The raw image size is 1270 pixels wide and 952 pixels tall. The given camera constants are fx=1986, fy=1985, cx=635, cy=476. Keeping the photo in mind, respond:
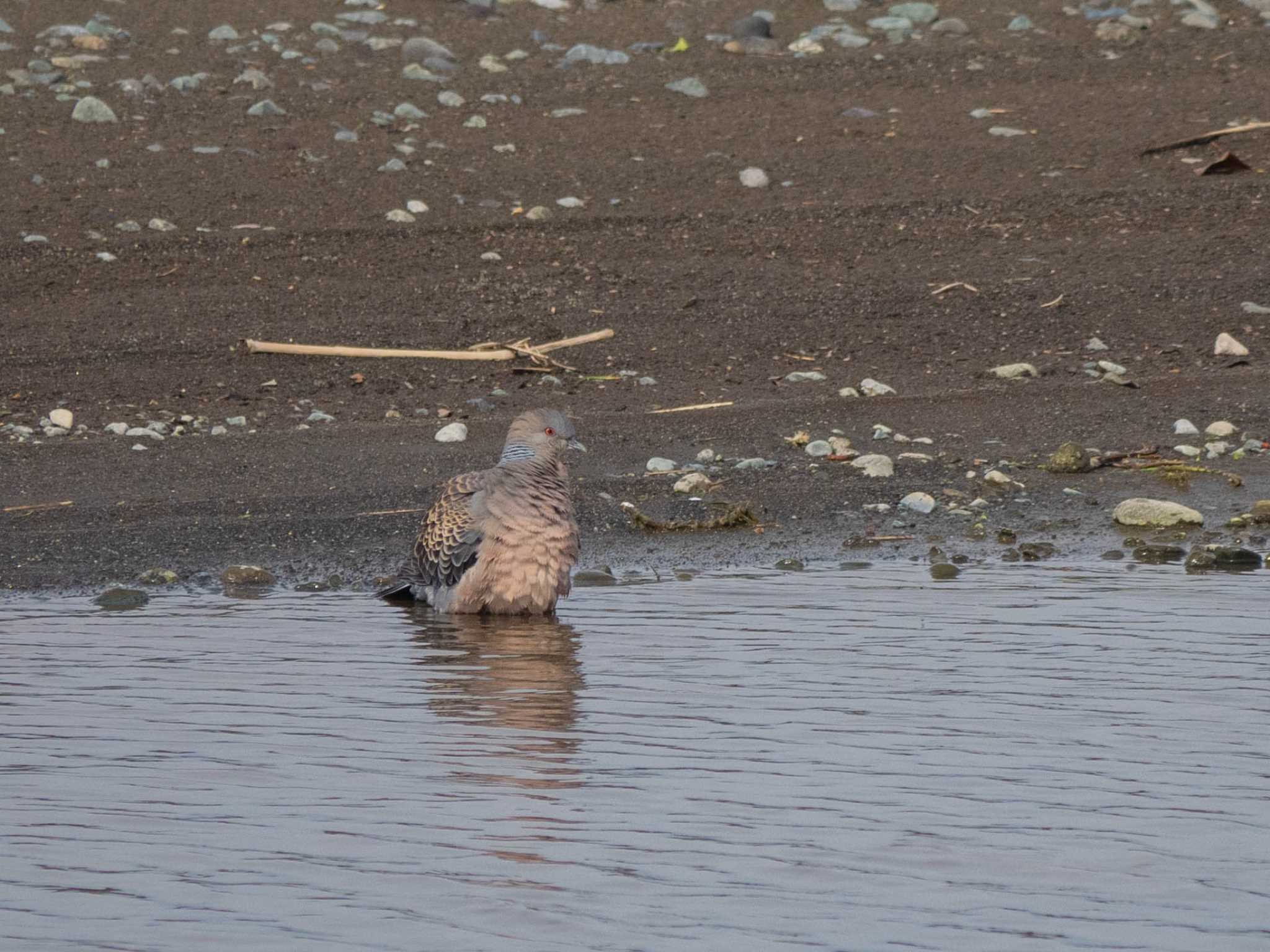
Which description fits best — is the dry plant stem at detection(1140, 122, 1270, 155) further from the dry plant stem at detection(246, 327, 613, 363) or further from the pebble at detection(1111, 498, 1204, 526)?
the pebble at detection(1111, 498, 1204, 526)

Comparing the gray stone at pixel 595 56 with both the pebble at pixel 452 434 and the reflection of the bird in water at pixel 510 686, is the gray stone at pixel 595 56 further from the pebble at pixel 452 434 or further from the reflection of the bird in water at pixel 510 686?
the reflection of the bird in water at pixel 510 686

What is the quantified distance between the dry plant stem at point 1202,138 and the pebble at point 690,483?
6.29 m

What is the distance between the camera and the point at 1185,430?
9820 millimetres

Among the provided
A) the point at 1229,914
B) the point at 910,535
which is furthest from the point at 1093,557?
the point at 1229,914

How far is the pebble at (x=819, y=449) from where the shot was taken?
947 centimetres

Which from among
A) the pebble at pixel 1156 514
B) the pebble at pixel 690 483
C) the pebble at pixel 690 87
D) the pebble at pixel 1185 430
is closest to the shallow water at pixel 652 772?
the pebble at pixel 1156 514

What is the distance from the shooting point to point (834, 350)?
1124cm

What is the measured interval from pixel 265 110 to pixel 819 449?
654 cm

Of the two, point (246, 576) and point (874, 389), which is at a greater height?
point (874, 389)

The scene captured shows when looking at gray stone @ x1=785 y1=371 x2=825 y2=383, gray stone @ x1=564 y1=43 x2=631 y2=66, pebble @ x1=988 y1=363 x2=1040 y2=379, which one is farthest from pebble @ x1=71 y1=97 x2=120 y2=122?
pebble @ x1=988 y1=363 x2=1040 y2=379

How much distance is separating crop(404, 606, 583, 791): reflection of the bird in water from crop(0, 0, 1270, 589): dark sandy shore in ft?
3.45

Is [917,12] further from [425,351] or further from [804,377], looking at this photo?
[425,351]

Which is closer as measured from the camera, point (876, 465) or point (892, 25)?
point (876, 465)

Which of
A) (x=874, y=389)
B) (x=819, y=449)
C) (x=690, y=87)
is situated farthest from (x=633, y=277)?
(x=690, y=87)
